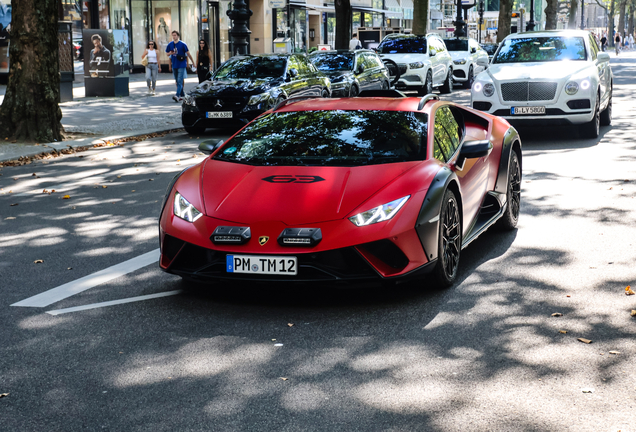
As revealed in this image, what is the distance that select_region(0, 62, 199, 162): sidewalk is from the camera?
1384cm

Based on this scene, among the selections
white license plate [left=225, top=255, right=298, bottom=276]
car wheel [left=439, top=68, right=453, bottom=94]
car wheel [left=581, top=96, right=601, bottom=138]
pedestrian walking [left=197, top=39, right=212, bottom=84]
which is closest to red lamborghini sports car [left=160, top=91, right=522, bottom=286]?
white license plate [left=225, top=255, right=298, bottom=276]

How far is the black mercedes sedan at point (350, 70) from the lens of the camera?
20125mm

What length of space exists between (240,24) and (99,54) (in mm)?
4022

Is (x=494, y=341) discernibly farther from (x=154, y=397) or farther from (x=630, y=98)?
(x=630, y=98)

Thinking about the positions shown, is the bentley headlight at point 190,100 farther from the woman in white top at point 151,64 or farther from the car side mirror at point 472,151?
the car side mirror at point 472,151

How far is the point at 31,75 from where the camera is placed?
46.4ft

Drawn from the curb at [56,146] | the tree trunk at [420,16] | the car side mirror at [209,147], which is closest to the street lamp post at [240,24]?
the curb at [56,146]

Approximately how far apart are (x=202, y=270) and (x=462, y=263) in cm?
213

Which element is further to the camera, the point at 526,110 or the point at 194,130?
the point at 194,130

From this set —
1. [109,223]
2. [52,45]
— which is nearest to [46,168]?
[52,45]

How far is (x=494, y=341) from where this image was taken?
15.2ft

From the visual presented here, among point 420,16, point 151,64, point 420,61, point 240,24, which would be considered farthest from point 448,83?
point 151,64

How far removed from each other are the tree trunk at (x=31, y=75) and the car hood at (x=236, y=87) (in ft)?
9.45

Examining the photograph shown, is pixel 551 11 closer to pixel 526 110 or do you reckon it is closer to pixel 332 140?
pixel 526 110
